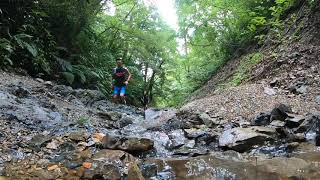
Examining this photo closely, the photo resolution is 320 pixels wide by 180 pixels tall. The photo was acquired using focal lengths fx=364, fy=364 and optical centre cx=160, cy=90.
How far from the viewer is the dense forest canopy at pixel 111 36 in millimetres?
10562

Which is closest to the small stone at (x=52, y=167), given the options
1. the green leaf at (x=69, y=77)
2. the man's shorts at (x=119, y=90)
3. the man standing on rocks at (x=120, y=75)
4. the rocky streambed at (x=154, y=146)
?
the rocky streambed at (x=154, y=146)

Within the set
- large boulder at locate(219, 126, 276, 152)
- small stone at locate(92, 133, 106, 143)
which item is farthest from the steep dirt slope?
small stone at locate(92, 133, 106, 143)

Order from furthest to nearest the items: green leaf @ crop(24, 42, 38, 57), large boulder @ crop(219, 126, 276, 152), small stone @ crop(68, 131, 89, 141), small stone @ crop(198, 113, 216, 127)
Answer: green leaf @ crop(24, 42, 38, 57) → small stone @ crop(198, 113, 216, 127) → small stone @ crop(68, 131, 89, 141) → large boulder @ crop(219, 126, 276, 152)

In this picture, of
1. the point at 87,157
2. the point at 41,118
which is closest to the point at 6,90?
the point at 41,118

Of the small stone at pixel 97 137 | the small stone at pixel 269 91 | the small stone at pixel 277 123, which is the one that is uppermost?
the small stone at pixel 269 91

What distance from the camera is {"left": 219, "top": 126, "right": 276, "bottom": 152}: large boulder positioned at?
16.4ft

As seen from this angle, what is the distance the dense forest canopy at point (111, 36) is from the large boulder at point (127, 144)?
555 cm

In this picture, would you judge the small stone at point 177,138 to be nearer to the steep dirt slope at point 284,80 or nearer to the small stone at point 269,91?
the steep dirt slope at point 284,80

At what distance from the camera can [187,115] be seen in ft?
24.2

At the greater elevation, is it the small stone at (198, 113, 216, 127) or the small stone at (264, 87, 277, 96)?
the small stone at (264, 87, 277, 96)

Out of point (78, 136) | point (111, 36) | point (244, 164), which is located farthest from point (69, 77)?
point (244, 164)

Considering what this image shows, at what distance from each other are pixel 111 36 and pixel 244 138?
11.9 meters

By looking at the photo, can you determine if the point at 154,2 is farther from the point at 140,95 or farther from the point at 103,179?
the point at 103,179

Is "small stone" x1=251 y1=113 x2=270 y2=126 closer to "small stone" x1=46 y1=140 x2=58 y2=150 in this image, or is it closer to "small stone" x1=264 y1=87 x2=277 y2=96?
"small stone" x1=264 y1=87 x2=277 y2=96
